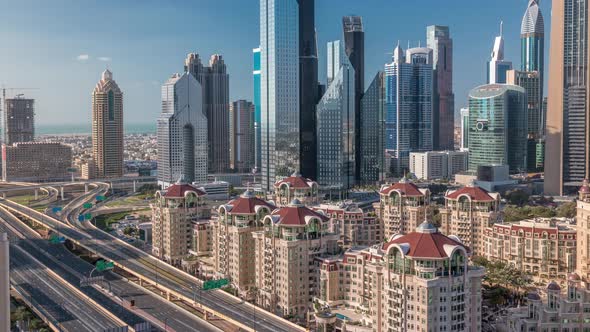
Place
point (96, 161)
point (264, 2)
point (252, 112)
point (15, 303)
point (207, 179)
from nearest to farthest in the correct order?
point (15, 303) → point (264, 2) → point (207, 179) → point (96, 161) → point (252, 112)

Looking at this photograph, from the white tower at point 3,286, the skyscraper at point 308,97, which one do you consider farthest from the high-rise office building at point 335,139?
the white tower at point 3,286

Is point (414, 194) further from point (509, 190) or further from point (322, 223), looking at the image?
point (509, 190)

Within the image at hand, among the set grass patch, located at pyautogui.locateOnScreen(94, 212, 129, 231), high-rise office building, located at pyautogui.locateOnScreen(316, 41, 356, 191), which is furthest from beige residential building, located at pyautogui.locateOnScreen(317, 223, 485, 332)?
high-rise office building, located at pyautogui.locateOnScreen(316, 41, 356, 191)

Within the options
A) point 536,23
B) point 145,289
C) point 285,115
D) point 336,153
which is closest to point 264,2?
point 285,115

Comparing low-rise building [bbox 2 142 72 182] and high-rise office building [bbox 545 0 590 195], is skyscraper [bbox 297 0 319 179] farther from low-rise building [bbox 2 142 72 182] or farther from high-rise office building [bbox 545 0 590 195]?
low-rise building [bbox 2 142 72 182]

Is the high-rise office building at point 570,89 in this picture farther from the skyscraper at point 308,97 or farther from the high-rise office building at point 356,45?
the skyscraper at point 308,97

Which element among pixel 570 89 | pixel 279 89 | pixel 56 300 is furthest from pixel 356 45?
pixel 56 300
